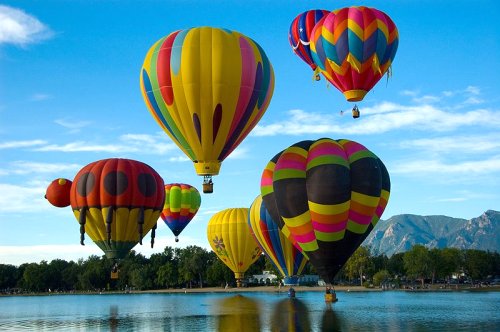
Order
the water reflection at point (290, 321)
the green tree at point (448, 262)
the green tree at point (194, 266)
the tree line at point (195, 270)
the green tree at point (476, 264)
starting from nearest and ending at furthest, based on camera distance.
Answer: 1. the water reflection at point (290, 321)
2. the tree line at point (195, 270)
3. the green tree at point (448, 262)
4. the green tree at point (476, 264)
5. the green tree at point (194, 266)

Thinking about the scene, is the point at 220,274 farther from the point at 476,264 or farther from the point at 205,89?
the point at 205,89

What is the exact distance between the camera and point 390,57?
38688 mm

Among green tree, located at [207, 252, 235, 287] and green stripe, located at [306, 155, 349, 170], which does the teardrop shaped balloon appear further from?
green tree, located at [207, 252, 235, 287]

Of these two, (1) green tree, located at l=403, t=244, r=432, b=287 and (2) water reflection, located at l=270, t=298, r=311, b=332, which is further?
(1) green tree, located at l=403, t=244, r=432, b=287

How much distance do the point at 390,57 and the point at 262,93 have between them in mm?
7956

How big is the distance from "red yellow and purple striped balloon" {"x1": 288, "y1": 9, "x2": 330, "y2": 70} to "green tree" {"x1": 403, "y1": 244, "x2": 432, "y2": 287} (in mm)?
68063

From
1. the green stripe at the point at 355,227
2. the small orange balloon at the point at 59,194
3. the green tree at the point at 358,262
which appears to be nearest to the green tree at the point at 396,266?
the green tree at the point at 358,262

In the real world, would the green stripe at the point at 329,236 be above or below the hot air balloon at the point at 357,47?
below

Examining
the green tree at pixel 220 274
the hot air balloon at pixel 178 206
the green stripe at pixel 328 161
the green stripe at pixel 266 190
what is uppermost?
the hot air balloon at pixel 178 206

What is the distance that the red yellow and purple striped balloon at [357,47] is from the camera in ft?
123

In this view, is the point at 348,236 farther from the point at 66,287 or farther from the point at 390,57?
the point at 66,287

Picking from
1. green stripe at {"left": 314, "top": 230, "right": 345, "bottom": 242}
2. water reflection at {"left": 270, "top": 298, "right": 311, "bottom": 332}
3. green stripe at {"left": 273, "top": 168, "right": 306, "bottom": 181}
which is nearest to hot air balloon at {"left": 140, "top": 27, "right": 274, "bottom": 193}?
green stripe at {"left": 273, "top": 168, "right": 306, "bottom": 181}

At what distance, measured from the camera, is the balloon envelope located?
65500mm

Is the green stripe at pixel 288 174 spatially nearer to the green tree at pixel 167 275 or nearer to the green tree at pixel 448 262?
the green tree at pixel 448 262
